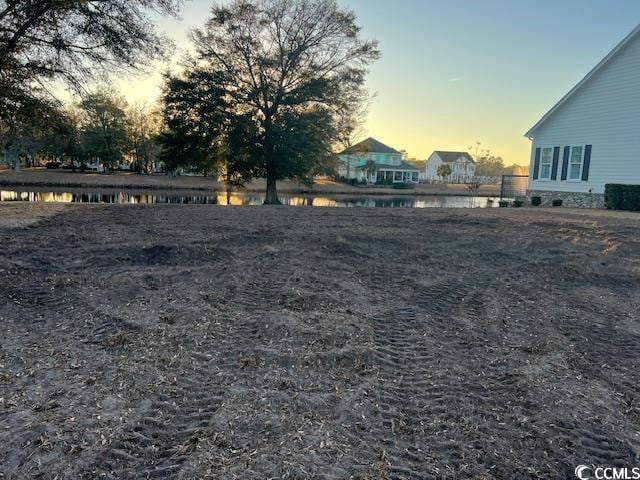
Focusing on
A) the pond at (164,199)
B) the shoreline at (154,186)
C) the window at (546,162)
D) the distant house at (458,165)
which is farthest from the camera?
the distant house at (458,165)

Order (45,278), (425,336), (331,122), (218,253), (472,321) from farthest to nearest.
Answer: (331,122), (218,253), (45,278), (472,321), (425,336)

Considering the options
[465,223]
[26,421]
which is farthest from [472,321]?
[465,223]

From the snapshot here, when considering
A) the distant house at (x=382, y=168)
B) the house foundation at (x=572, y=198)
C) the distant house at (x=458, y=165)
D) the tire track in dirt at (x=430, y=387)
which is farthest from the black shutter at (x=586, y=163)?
the distant house at (x=458, y=165)

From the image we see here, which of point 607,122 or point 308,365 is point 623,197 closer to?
point 607,122

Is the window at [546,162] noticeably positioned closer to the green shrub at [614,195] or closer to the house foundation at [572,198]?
the house foundation at [572,198]

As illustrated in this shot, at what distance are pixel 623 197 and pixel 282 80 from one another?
52.3ft

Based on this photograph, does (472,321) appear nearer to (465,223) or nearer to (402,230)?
(402,230)

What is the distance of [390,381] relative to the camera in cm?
295

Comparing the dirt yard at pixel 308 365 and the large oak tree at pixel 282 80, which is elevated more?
the large oak tree at pixel 282 80

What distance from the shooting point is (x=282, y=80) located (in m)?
20.8

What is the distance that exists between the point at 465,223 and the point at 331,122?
11568mm

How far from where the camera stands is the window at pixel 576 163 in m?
18.4

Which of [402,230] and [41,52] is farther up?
→ [41,52]

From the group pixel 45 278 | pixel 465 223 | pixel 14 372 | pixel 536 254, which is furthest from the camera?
pixel 465 223
